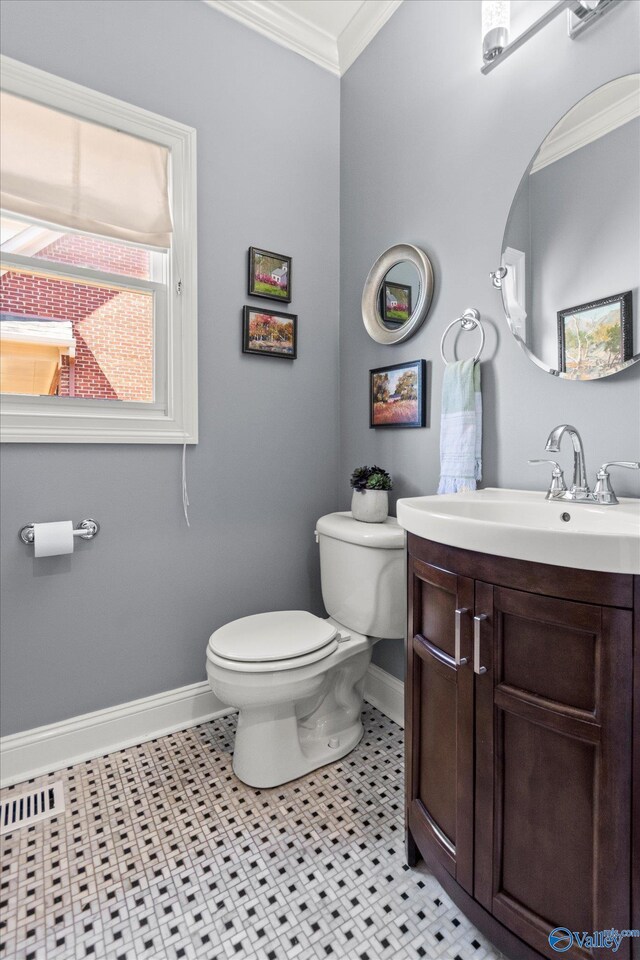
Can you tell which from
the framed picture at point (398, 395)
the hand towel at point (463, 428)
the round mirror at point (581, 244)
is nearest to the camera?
the round mirror at point (581, 244)

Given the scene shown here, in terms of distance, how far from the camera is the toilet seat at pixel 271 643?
4.75ft

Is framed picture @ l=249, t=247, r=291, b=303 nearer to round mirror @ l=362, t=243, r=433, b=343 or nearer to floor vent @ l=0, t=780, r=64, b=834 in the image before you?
round mirror @ l=362, t=243, r=433, b=343

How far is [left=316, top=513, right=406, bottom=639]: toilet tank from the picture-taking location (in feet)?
5.37

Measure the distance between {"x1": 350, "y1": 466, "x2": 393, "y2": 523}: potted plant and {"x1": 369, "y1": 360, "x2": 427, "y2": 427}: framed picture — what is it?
0.24 m

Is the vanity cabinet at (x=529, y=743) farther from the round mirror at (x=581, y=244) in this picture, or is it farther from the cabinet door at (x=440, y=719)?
the round mirror at (x=581, y=244)

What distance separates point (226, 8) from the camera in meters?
1.88

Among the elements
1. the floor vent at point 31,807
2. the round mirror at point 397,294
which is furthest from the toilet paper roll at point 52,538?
the round mirror at point 397,294

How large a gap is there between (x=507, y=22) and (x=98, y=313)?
1578mm

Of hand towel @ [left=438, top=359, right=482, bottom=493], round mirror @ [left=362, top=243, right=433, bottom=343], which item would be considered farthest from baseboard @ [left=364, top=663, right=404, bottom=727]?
round mirror @ [left=362, top=243, right=433, bottom=343]

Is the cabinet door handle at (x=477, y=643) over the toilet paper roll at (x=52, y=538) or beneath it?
beneath

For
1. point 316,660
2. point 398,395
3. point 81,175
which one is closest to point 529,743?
point 316,660

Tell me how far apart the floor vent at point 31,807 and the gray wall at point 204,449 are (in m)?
0.21

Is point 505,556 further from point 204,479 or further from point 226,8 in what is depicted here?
point 226,8

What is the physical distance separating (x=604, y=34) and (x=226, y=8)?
1480 mm
